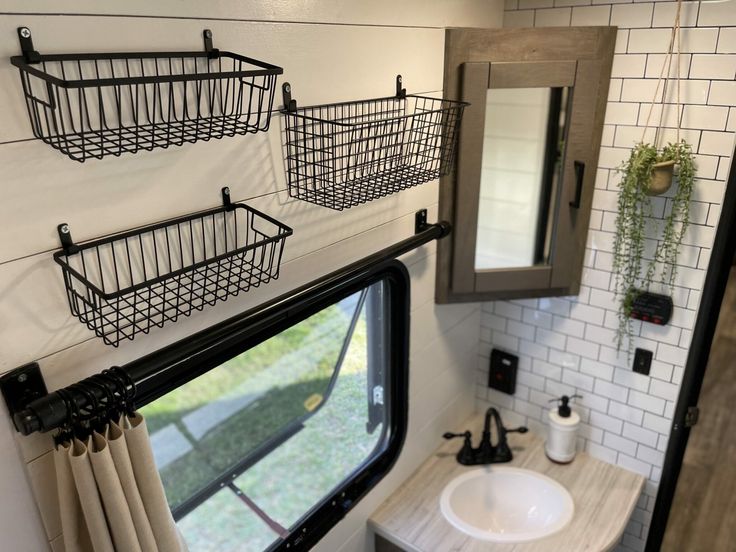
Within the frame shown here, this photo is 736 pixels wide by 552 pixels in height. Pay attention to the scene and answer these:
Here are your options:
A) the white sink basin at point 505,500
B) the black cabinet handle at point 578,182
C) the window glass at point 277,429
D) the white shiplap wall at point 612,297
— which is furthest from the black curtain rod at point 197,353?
the white sink basin at point 505,500

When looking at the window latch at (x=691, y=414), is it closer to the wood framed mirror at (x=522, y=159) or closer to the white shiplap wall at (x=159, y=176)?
the wood framed mirror at (x=522, y=159)

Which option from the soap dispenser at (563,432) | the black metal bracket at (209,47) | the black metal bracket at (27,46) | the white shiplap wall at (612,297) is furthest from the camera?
the soap dispenser at (563,432)

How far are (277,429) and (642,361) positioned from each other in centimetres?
178

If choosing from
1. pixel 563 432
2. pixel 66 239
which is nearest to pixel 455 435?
pixel 563 432

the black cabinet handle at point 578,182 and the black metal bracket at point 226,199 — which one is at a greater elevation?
the black metal bracket at point 226,199

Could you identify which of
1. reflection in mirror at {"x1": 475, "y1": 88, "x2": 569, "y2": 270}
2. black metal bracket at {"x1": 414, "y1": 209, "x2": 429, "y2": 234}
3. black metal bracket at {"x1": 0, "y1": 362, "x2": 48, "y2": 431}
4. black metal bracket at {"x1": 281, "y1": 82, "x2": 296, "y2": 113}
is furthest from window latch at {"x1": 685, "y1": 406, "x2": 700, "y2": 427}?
black metal bracket at {"x1": 0, "y1": 362, "x2": 48, "y2": 431}

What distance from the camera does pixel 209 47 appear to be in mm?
1058

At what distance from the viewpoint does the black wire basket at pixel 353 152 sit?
4.15 feet

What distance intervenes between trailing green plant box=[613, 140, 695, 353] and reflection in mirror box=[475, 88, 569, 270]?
0.77 feet

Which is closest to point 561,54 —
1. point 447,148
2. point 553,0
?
point 553,0

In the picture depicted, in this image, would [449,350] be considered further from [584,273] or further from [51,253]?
[51,253]

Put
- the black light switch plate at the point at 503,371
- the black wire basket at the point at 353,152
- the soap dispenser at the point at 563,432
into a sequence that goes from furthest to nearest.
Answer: the black light switch plate at the point at 503,371 < the soap dispenser at the point at 563,432 < the black wire basket at the point at 353,152

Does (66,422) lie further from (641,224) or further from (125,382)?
(641,224)

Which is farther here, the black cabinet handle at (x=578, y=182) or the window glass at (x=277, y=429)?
the window glass at (x=277, y=429)
